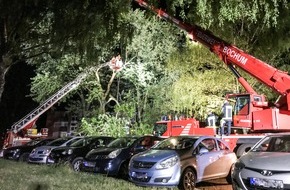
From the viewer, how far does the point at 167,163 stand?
9.82 meters

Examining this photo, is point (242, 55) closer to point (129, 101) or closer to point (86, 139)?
point (86, 139)

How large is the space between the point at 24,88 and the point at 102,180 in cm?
2933

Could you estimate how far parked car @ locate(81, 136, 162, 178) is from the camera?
12.3 m

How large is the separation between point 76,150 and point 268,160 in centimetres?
931

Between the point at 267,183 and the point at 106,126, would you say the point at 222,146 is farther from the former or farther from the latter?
the point at 106,126

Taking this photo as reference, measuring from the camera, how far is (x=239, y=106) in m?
14.9

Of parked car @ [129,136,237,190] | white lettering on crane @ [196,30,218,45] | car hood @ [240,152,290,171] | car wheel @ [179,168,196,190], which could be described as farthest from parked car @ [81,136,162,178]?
car hood @ [240,152,290,171]

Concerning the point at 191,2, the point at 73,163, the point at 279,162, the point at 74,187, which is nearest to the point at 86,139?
the point at 73,163

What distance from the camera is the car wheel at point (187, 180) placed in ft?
32.2

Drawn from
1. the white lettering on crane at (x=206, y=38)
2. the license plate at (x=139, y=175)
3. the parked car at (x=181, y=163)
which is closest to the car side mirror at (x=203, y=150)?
the parked car at (x=181, y=163)

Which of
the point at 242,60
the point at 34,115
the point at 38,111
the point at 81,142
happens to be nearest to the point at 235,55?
the point at 242,60

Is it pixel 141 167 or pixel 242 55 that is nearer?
pixel 141 167

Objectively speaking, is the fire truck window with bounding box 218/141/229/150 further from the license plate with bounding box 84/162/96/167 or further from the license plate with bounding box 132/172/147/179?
the license plate with bounding box 84/162/96/167

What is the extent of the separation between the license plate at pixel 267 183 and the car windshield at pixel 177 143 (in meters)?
3.58
